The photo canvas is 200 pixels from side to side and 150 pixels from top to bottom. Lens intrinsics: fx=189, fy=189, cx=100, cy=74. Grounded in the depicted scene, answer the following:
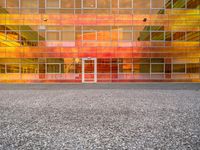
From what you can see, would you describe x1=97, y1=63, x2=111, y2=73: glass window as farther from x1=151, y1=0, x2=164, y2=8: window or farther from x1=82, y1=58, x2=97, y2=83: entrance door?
x1=151, y1=0, x2=164, y2=8: window

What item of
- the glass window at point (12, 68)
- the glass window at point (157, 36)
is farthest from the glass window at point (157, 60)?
the glass window at point (12, 68)

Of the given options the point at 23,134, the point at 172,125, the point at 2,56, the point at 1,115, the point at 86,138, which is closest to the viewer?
the point at 86,138

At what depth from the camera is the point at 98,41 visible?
26203 mm

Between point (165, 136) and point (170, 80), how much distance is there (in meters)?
22.8

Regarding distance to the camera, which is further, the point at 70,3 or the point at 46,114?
the point at 70,3

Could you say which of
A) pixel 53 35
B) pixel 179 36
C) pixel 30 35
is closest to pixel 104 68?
pixel 53 35

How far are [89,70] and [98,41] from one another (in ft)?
13.8

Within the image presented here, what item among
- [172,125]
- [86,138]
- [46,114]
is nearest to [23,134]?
[86,138]

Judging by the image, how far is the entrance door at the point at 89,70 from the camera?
26.2 metres

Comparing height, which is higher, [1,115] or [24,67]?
[24,67]

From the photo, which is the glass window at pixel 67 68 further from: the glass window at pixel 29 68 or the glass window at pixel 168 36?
the glass window at pixel 168 36

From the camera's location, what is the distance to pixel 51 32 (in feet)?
86.5

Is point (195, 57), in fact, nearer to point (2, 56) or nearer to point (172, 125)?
point (172, 125)

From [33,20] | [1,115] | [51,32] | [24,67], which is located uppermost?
[33,20]
